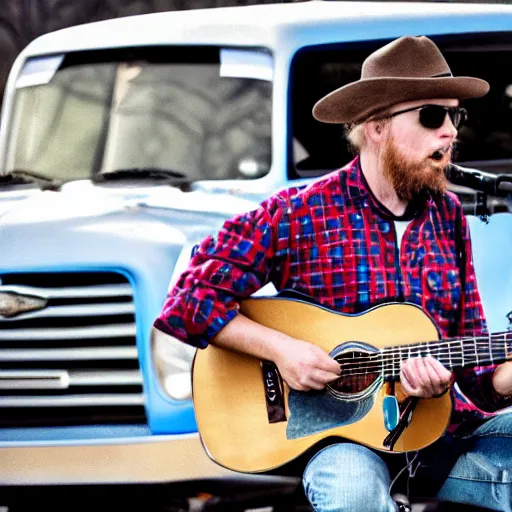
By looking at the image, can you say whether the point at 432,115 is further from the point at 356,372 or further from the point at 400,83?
the point at 356,372

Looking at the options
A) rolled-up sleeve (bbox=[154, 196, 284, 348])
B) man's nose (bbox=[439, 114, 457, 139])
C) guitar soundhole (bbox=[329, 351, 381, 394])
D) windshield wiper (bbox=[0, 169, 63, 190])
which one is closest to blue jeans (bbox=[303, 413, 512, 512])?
guitar soundhole (bbox=[329, 351, 381, 394])

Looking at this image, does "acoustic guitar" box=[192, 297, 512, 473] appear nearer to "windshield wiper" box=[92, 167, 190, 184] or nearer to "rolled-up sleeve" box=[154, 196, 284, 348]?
"rolled-up sleeve" box=[154, 196, 284, 348]

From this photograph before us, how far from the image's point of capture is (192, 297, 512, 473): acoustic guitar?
250cm

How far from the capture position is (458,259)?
2.61 m

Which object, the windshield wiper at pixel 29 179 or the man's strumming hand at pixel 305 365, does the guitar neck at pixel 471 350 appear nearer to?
the man's strumming hand at pixel 305 365

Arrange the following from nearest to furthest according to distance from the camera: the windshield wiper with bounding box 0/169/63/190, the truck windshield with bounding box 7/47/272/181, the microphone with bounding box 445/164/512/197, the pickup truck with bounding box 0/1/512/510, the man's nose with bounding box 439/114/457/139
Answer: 1. the man's nose with bounding box 439/114/457/139
2. the pickup truck with bounding box 0/1/512/510
3. the microphone with bounding box 445/164/512/197
4. the truck windshield with bounding box 7/47/272/181
5. the windshield wiper with bounding box 0/169/63/190

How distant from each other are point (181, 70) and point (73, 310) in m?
0.89

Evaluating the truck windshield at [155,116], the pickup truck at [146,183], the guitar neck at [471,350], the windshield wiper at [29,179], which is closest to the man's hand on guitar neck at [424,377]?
the guitar neck at [471,350]

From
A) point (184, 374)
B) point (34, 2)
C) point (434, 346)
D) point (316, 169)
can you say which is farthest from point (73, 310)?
point (34, 2)

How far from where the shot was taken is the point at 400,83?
253 cm

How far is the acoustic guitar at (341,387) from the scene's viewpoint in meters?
2.50

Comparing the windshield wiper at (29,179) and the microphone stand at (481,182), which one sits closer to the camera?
the microphone stand at (481,182)

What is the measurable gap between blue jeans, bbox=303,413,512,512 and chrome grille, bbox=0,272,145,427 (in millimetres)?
677

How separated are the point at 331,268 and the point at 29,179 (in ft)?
4.34
